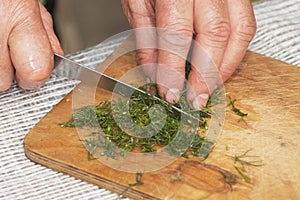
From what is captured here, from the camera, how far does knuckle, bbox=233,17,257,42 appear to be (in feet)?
5.22

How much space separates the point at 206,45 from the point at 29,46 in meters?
0.47

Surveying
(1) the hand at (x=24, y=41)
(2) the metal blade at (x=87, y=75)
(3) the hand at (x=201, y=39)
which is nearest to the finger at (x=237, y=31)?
(3) the hand at (x=201, y=39)

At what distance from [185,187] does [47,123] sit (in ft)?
1.45

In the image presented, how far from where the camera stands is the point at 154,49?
163cm

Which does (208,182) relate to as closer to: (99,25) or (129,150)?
(129,150)

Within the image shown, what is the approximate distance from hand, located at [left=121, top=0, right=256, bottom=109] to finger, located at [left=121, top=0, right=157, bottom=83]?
1.2 inches

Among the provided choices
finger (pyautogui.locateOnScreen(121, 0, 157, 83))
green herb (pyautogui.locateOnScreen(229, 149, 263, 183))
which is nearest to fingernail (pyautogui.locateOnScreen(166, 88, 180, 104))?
finger (pyautogui.locateOnScreen(121, 0, 157, 83))

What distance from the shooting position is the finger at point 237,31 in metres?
1.59

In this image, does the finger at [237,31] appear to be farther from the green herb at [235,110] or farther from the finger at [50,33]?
the finger at [50,33]

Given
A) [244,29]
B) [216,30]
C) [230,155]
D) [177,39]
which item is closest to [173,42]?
[177,39]

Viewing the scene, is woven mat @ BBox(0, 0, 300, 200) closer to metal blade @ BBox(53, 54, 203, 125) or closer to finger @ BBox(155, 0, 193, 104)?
metal blade @ BBox(53, 54, 203, 125)

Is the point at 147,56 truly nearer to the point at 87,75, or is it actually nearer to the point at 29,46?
the point at 87,75

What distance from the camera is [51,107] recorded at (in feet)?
5.49

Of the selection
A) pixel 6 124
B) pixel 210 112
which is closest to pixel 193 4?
pixel 210 112
